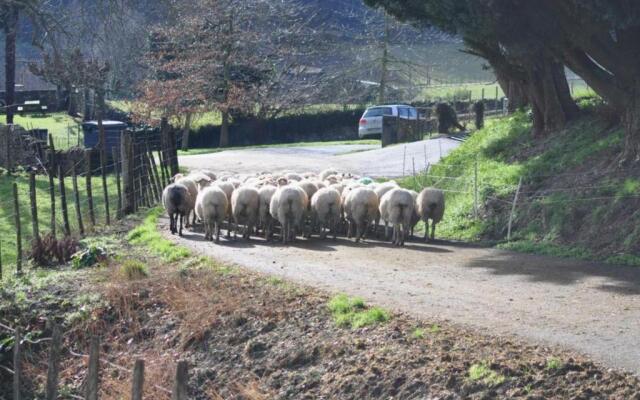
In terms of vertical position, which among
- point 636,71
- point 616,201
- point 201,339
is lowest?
point 201,339

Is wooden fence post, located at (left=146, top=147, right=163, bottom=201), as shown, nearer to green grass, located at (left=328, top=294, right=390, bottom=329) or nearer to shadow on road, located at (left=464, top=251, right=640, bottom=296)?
shadow on road, located at (left=464, top=251, right=640, bottom=296)

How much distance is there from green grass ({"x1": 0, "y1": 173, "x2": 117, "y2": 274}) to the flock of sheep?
2.88m

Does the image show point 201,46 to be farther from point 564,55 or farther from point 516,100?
point 564,55

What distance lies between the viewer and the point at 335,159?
39844 mm

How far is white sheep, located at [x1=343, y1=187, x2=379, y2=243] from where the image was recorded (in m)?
22.2

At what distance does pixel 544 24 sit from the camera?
2134 cm

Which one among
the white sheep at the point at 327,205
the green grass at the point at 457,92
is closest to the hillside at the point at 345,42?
the green grass at the point at 457,92

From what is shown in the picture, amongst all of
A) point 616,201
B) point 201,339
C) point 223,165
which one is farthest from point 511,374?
point 223,165

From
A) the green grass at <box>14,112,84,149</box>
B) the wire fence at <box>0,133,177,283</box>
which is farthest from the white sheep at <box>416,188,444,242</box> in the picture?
the green grass at <box>14,112,84,149</box>

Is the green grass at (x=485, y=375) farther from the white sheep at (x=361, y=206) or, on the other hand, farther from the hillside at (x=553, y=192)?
the white sheep at (x=361, y=206)

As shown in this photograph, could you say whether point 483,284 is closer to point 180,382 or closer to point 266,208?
point 266,208

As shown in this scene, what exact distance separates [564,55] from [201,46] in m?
32.7

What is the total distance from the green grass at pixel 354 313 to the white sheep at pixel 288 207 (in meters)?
6.26

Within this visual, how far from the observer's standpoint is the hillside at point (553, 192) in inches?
776
